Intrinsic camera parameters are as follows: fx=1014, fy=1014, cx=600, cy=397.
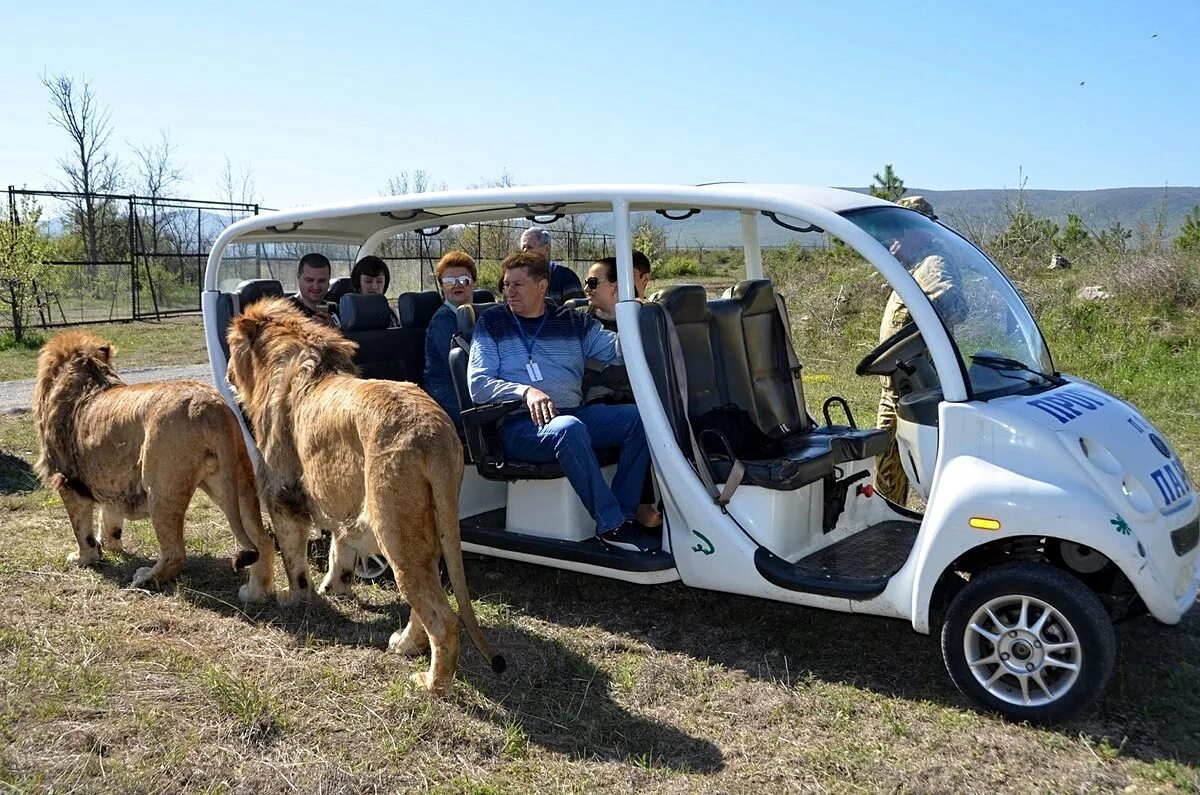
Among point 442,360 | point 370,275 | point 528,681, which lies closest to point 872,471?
point 528,681

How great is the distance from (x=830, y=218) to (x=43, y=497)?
579cm

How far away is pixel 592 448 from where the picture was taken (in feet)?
15.8

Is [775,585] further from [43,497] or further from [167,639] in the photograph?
[43,497]

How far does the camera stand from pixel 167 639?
449 centimetres

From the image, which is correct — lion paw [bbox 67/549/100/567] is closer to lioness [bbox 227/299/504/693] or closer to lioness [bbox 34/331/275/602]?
lioness [bbox 34/331/275/602]

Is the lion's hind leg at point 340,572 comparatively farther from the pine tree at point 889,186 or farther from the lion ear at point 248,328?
the pine tree at point 889,186

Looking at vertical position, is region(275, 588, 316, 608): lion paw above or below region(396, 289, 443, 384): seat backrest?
below

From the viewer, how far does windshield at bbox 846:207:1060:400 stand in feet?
13.2

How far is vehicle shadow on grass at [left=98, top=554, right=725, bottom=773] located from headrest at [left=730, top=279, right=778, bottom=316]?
1923mm

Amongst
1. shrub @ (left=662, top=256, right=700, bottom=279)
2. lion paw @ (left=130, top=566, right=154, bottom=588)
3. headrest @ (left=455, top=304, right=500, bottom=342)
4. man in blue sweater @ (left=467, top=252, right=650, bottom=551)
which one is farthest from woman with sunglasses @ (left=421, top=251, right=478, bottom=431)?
shrub @ (left=662, top=256, right=700, bottom=279)

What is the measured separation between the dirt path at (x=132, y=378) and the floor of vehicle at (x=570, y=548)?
6536mm

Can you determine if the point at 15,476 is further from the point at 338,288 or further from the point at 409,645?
the point at 409,645

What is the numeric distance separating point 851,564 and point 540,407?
5.14 feet

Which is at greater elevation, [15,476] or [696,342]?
[696,342]
